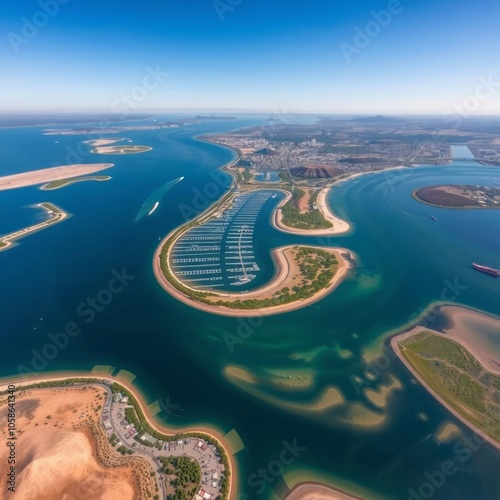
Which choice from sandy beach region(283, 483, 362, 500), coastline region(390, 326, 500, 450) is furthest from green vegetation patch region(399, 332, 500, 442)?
sandy beach region(283, 483, 362, 500)

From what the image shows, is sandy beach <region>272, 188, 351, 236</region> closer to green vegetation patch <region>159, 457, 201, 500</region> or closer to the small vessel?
the small vessel

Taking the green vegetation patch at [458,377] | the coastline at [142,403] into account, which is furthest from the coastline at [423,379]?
the coastline at [142,403]

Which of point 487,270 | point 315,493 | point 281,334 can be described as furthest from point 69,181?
point 487,270

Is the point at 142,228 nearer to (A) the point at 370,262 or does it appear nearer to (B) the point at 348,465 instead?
(A) the point at 370,262

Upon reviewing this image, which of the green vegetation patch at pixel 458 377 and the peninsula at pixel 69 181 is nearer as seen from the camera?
the green vegetation patch at pixel 458 377

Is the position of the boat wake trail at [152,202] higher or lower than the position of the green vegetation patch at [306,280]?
higher

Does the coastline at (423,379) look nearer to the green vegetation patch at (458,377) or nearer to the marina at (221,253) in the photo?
the green vegetation patch at (458,377)
